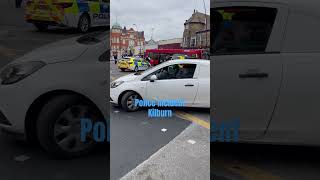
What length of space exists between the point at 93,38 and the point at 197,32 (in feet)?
2.15

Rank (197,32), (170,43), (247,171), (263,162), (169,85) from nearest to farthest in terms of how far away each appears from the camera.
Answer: (197,32)
(170,43)
(169,85)
(247,171)
(263,162)

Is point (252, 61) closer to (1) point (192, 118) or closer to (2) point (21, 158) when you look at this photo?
(1) point (192, 118)

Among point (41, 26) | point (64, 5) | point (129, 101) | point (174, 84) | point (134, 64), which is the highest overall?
point (64, 5)

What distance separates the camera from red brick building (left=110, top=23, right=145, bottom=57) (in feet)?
4.85

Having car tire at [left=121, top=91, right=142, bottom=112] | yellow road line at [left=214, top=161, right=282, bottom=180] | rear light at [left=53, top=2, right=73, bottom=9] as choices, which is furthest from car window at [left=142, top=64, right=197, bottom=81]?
yellow road line at [left=214, top=161, right=282, bottom=180]

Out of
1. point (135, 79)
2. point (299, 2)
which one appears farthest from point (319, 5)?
point (135, 79)

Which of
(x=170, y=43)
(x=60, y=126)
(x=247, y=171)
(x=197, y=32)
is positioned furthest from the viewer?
(x=247, y=171)

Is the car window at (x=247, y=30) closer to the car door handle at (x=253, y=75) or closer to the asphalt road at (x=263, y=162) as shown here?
the car door handle at (x=253, y=75)

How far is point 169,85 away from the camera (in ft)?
5.55

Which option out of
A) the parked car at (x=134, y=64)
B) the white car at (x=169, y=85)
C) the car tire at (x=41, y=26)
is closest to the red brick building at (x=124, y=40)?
the parked car at (x=134, y=64)

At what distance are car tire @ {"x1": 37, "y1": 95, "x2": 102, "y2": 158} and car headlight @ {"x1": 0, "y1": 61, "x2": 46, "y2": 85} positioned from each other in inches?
10.8

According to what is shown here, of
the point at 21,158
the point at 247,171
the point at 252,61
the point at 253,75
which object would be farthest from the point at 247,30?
the point at 21,158

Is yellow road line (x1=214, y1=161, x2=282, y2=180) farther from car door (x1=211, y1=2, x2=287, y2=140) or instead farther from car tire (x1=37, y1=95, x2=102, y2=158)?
car tire (x1=37, y1=95, x2=102, y2=158)

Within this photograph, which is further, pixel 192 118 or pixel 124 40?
pixel 192 118
